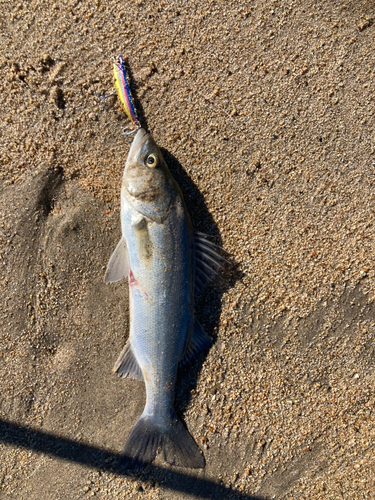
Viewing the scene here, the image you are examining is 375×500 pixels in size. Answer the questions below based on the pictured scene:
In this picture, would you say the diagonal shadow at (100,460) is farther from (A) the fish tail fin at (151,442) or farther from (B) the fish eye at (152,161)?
(B) the fish eye at (152,161)

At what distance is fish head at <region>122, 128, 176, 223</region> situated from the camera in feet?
7.72

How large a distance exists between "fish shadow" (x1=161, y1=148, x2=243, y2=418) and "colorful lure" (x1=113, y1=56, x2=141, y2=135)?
1.87 ft

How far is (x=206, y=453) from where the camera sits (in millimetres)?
2701

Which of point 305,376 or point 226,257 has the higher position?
point 226,257

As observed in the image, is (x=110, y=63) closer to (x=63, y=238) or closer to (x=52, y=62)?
(x=52, y=62)

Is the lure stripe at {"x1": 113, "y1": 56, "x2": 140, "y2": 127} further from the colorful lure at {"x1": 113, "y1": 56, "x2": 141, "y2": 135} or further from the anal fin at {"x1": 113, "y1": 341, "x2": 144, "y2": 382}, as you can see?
the anal fin at {"x1": 113, "y1": 341, "x2": 144, "y2": 382}

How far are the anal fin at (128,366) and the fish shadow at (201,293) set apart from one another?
0.35 m

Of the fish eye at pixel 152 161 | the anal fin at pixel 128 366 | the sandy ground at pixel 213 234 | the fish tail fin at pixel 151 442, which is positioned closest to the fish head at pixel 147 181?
the fish eye at pixel 152 161

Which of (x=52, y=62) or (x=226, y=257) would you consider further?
(x=226, y=257)

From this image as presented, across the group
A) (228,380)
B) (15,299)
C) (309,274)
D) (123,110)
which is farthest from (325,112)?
(15,299)

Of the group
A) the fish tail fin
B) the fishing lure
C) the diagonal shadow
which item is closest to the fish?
the fish tail fin

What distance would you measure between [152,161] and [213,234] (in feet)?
2.59

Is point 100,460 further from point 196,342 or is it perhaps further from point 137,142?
point 137,142

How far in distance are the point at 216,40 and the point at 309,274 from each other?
2.08 meters
